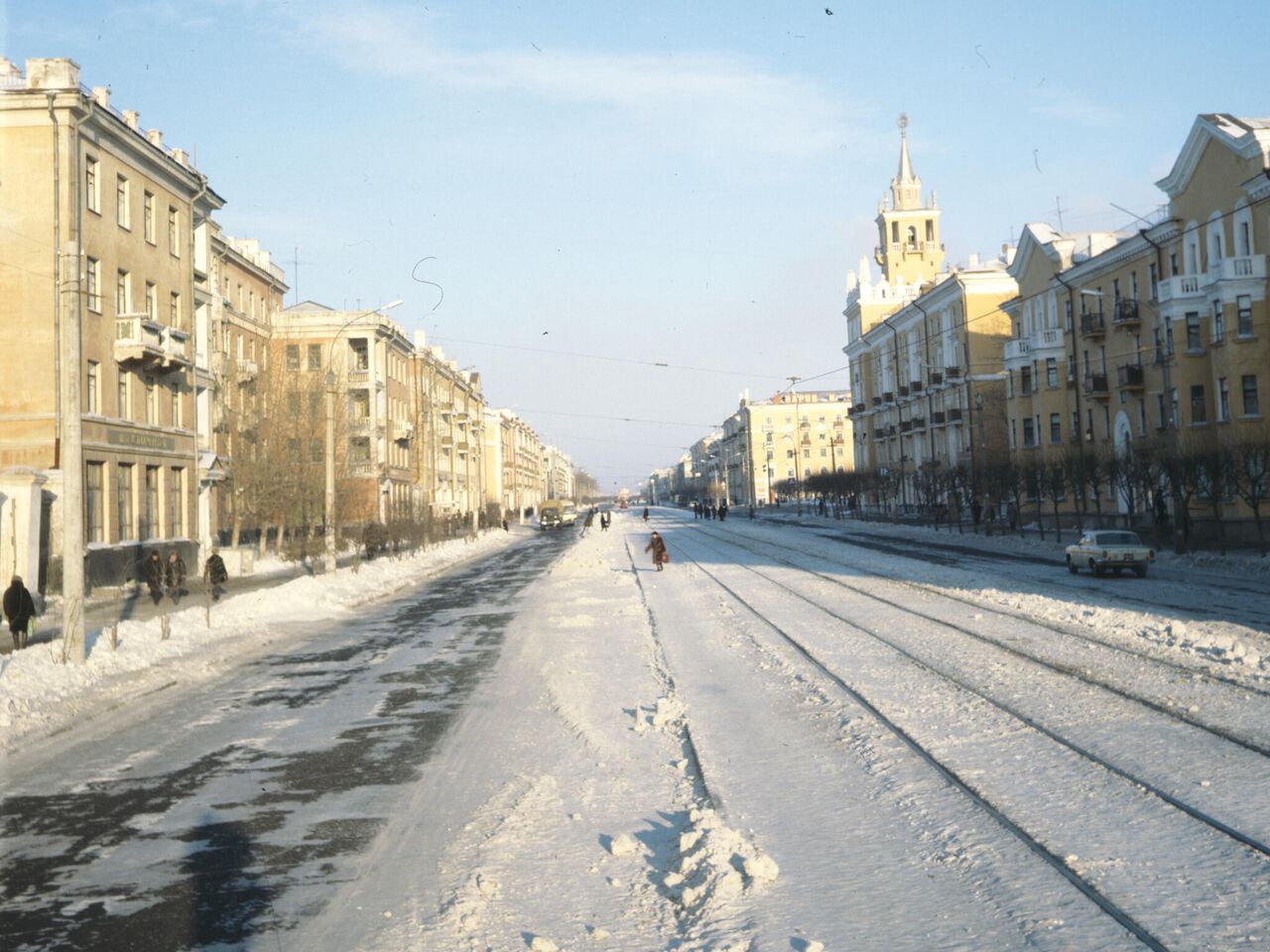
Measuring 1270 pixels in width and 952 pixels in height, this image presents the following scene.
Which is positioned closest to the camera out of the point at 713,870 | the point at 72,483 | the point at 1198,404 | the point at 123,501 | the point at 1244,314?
the point at 713,870

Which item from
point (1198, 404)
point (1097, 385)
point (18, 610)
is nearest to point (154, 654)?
point (18, 610)

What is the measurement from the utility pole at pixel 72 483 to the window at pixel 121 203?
18.9m

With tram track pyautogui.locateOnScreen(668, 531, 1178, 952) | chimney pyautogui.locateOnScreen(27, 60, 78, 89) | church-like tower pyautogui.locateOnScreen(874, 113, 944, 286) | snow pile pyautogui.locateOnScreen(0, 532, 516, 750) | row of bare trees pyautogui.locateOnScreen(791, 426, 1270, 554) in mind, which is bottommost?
tram track pyautogui.locateOnScreen(668, 531, 1178, 952)

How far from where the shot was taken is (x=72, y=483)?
1798 cm

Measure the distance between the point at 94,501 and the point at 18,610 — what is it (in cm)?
1435

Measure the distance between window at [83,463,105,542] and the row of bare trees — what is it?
33.8 metres

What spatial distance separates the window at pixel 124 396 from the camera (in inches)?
1414

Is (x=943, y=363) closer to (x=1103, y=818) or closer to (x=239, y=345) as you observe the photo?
(x=239, y=345)

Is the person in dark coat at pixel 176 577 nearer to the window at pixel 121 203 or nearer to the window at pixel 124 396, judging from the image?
the window at pixel 124 396

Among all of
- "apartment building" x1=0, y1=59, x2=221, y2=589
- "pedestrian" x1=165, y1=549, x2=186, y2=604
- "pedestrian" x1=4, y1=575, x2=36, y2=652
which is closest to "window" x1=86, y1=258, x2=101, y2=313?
"apartment building" x1=0, y1=59, x2=221, y2=589

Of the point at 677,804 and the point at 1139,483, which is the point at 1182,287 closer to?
the point at 1139,483

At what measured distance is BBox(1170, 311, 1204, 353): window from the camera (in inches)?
1842

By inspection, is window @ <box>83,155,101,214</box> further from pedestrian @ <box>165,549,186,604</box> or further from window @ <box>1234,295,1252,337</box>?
window @ <box>1234,295,1252,337</box>

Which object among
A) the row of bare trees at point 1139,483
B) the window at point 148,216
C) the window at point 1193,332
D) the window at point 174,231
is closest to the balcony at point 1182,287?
the window at point 1193,332
